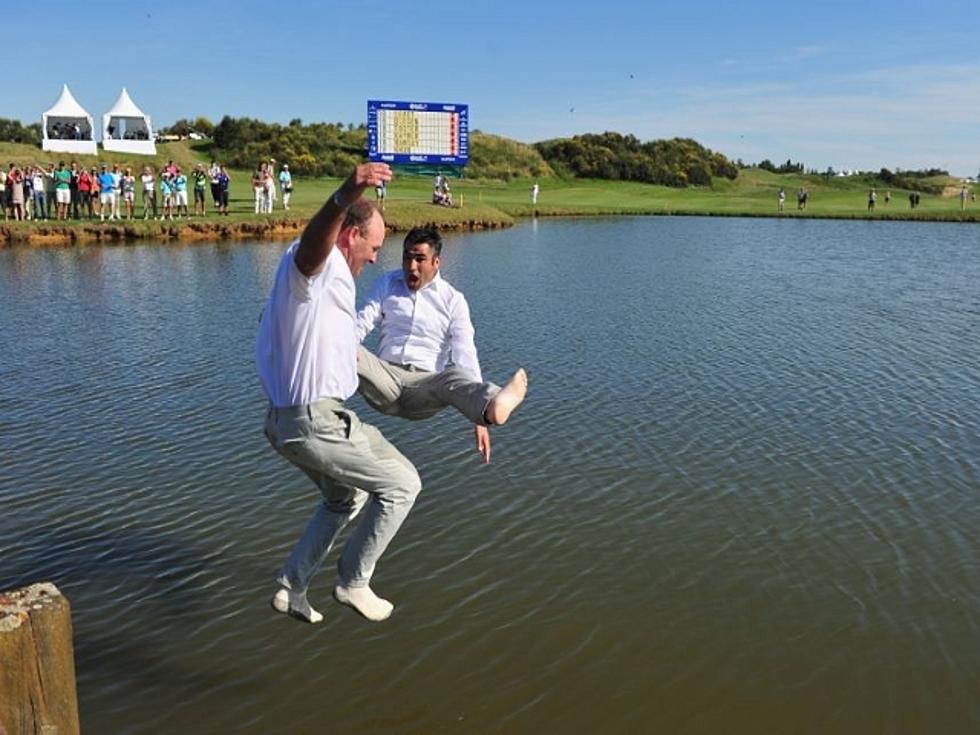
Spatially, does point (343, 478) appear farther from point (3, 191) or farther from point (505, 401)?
point (3, 191)

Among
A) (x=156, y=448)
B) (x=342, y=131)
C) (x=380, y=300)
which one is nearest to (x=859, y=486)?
(x=380, y=300)

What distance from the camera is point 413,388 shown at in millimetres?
6625

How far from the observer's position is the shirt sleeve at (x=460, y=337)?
6754 mm

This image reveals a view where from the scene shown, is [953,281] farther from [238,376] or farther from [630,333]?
[238,376]

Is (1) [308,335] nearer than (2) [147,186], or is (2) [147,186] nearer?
(1) [308,335]

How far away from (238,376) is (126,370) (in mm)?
1872

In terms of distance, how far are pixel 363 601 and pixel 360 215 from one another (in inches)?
97.7

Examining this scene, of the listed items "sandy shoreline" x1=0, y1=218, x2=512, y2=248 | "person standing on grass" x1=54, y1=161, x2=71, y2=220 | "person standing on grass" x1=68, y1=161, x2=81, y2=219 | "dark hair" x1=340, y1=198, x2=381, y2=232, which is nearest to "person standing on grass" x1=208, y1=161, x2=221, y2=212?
"sandy shoreline" x1=0, y1=218, x2=512, y2=248

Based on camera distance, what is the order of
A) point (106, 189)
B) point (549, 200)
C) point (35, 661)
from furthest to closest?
point (549, 200) → point (106, 189) → point (35, 661)

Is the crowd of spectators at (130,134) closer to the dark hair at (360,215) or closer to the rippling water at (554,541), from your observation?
the rippling water at (554,541)

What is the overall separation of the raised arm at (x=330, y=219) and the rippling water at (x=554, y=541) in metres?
2.85

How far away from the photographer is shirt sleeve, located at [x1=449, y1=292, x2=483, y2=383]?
22.2ft

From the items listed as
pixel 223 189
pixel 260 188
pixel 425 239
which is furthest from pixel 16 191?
pixel 425 239

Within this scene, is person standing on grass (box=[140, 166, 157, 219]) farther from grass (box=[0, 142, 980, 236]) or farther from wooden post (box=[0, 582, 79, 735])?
wooden post (box=[0, 582, 79, 735])
